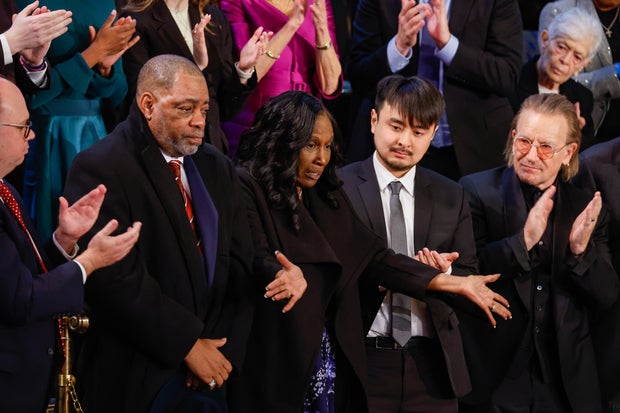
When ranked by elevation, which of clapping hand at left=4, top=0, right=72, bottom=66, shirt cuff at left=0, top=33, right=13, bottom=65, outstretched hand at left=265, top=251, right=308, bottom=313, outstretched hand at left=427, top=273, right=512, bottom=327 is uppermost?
clapping hand at left=4, top=0, right=72, bottom=66

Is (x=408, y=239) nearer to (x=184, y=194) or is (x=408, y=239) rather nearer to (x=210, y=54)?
(x=184, y=194)

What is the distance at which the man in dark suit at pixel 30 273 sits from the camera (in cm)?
348

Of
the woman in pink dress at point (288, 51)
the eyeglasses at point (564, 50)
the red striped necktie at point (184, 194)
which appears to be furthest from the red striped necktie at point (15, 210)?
the eyeglasses at point (564, 50)

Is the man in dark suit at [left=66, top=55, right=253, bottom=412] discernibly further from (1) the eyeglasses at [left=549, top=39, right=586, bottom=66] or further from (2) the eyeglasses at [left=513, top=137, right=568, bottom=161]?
(1) the eyeglasses at [left=549, top=39, right=586, bottom=66]

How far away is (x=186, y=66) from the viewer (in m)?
4.11

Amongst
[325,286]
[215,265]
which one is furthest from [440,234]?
[215,265]

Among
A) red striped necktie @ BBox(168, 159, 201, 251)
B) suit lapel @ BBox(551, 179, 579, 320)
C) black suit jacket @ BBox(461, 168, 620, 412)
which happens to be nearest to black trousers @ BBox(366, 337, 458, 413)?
black suit jacket @ BBox(461, 168, 620, 412)

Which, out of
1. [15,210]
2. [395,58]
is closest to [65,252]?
[15,210]

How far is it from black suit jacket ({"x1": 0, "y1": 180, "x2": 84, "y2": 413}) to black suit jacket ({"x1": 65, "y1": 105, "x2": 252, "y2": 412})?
8.2 inches

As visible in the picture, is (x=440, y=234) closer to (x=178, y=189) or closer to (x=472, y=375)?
(x=472, y=375)

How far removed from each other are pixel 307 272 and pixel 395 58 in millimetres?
1731

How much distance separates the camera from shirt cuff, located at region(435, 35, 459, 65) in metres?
5.71

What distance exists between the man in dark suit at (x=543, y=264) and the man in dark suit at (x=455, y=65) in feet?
1.55

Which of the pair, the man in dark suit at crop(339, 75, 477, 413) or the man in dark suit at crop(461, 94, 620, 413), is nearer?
the man in dark suit at crop(339, 75, 477, 413)
